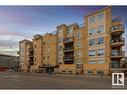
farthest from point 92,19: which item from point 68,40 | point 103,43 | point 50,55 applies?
point 50,55

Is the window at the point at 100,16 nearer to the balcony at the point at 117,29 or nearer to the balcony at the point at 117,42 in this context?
the balcony at the point at 117,29

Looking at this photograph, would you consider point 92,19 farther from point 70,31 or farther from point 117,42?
point 117,42

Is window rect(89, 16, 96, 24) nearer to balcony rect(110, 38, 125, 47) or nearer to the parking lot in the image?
balcony rect(110, 38, 125, 47)

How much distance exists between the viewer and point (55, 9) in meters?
10.5

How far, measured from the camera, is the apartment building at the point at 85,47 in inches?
432

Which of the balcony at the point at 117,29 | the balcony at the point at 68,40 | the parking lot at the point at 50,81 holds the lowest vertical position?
the parking lot at the point at 50,81

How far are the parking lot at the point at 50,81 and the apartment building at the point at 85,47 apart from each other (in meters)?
0.31

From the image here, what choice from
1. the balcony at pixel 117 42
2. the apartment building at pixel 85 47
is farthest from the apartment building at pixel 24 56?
the balcony at pixel 117 42

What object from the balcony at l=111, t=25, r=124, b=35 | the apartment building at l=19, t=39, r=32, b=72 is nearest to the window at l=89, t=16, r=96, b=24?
the balcony at l=111, t=25, r=124, b=35

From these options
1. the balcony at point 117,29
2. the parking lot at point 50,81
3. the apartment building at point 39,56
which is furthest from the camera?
the apartment building at point 39,56

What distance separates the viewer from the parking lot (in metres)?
10.3

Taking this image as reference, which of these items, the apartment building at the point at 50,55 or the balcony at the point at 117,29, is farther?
the apartment building at the point at 50,55

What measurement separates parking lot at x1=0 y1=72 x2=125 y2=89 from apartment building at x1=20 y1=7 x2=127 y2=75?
309 mm

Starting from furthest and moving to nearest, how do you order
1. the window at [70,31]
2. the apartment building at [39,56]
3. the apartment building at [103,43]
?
the apartment building at [39,56], the window at [70,31], the apartment building at [103,43]
